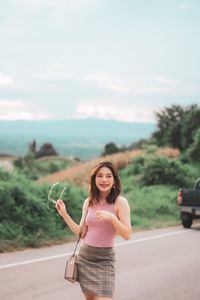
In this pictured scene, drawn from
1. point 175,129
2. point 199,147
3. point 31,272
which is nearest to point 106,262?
point 31,272

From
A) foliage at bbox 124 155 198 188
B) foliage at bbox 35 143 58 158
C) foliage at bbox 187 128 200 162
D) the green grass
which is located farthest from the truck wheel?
foliage at bbox 35 143 58 158

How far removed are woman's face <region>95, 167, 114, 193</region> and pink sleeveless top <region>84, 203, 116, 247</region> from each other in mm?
143

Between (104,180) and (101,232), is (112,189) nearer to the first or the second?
(104,180)

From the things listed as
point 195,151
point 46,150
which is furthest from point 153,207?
point 46,150

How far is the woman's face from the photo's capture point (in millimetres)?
5625

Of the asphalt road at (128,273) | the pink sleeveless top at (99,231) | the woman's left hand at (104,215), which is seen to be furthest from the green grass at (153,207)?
the woman's left hand at (104,215)

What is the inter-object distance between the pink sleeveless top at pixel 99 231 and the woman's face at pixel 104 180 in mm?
143

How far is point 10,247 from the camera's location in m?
13.0

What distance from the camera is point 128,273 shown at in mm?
10422

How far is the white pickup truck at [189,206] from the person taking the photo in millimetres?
19219

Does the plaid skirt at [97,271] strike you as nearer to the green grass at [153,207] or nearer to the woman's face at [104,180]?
the woman's face at [104,180]

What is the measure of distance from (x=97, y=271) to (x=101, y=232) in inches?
13.1

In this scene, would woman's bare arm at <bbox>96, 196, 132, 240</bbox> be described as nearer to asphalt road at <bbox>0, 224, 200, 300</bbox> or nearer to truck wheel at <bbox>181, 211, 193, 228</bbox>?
asphalt road at <bbox>0, 224, 200, 300</bbox>

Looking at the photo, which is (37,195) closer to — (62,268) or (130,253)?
(130,253)
